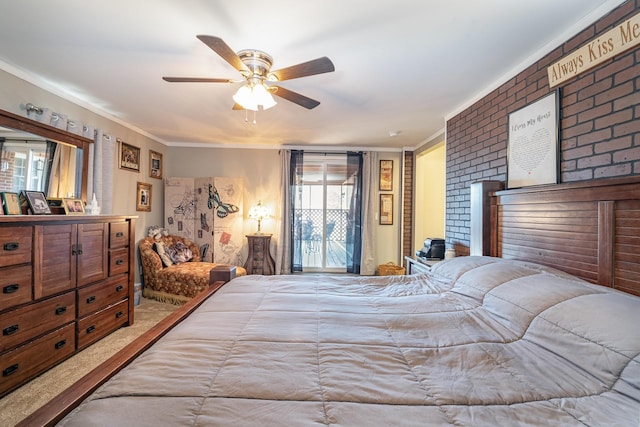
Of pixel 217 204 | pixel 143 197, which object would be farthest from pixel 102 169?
pixel 217 204

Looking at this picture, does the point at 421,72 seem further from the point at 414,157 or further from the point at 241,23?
the point at 414,157

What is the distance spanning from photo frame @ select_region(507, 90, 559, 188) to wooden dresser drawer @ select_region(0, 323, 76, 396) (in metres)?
3.77

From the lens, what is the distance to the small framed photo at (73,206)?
251 centimetres

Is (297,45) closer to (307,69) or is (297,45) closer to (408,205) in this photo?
(307,69)

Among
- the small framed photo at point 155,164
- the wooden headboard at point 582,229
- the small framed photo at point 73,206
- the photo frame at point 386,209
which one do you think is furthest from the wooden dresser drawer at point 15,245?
the photo frame at point 386,209

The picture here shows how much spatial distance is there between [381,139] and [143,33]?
3342 millimetres

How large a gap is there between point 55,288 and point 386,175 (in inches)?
177

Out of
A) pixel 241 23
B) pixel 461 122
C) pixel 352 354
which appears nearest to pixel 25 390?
pixel 352 354

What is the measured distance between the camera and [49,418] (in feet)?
2.13

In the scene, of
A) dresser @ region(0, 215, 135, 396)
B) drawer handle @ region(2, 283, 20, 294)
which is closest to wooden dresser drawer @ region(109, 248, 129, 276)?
dresser @ region(0, 215, 135, 396)

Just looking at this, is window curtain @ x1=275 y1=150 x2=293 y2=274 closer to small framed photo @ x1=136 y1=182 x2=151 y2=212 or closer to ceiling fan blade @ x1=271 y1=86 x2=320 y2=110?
small framed photo @ x1=136 y1=182 x2=151 y2=212

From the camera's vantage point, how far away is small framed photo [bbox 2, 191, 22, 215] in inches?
79.9

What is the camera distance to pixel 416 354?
3.25ft

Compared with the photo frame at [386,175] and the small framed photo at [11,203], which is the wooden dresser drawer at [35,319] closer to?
the small framed photo at [11,203]
